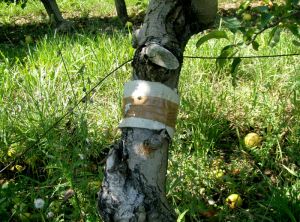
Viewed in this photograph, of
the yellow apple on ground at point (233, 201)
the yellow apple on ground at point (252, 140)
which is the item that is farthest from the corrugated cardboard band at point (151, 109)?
the yellow apple on ground at point (252, 140)

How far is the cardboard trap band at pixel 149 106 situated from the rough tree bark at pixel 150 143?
10mm

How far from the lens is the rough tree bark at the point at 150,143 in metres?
1.26

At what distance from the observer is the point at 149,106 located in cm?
135

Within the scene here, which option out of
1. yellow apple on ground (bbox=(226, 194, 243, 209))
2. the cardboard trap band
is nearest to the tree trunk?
yellow apple on ground (bbox=(226, 194, 243, 209))

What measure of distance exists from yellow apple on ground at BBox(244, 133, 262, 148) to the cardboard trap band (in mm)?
967

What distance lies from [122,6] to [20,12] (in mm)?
2928

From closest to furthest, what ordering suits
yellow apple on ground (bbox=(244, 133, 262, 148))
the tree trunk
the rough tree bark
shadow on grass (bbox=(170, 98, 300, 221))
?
the rough tree bark, shadow on grass (bbox=(170, 98, 300, 221)), yellow apple on ground (bbox=(244, 133, 262, 148)), the tree trunk

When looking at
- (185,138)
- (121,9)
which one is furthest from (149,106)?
(121,9)

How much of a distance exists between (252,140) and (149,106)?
1058 millimetres

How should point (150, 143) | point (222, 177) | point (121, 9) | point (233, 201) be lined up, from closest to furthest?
point (150, 143), point (233, 201), point (222, 177), point (121, 9)

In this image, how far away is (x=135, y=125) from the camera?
134 centimetres

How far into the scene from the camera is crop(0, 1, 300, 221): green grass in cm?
189

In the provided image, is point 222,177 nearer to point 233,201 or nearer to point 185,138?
point 233,201

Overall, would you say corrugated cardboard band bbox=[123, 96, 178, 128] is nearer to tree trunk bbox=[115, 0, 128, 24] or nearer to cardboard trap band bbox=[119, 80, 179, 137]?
cardboard trap band bbox=[119, 80, 179, 137]
